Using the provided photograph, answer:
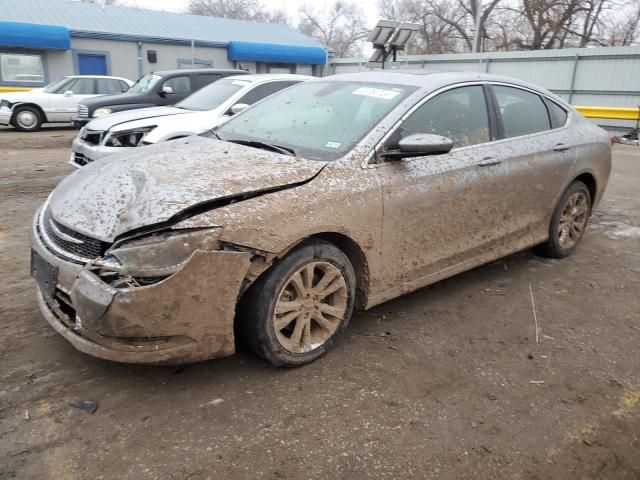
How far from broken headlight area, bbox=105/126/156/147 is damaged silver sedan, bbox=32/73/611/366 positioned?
11.8ft

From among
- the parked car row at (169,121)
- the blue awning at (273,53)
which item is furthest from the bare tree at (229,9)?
the parked car row at (169,121)

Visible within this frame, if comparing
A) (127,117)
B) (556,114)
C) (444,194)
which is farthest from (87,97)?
(444,194)

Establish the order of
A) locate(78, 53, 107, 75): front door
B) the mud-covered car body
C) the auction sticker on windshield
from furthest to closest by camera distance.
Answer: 1. locate(78, 53, 107, 75): front door
2. the mud-covered car body
3. the auction sticker on windshield

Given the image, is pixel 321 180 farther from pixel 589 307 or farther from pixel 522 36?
pixel 522 36

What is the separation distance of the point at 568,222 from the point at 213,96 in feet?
18.0

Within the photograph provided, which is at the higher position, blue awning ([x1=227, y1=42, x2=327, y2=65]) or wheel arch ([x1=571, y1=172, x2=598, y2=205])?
blue awning ([x1=227, y1=42, x2=327, y2=65])

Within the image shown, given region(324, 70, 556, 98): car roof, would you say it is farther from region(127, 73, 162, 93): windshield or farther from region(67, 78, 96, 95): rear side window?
region(67, 78, 96, 95): rear side window

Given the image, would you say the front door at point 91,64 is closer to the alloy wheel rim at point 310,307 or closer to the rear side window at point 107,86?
the rear side window at point 107,86

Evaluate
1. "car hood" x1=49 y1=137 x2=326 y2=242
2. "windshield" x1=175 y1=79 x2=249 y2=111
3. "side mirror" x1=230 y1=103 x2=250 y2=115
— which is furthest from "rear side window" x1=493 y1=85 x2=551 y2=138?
"windshield" x1=175 y1=79 x2=249 y2=111

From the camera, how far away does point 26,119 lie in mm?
14594

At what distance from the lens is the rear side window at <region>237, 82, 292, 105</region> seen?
26.2 feet

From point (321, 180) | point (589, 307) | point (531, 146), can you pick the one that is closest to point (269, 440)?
point (321, 180)

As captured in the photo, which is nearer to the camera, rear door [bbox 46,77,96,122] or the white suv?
the white suv

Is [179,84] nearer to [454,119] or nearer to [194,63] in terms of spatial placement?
[454,119]
